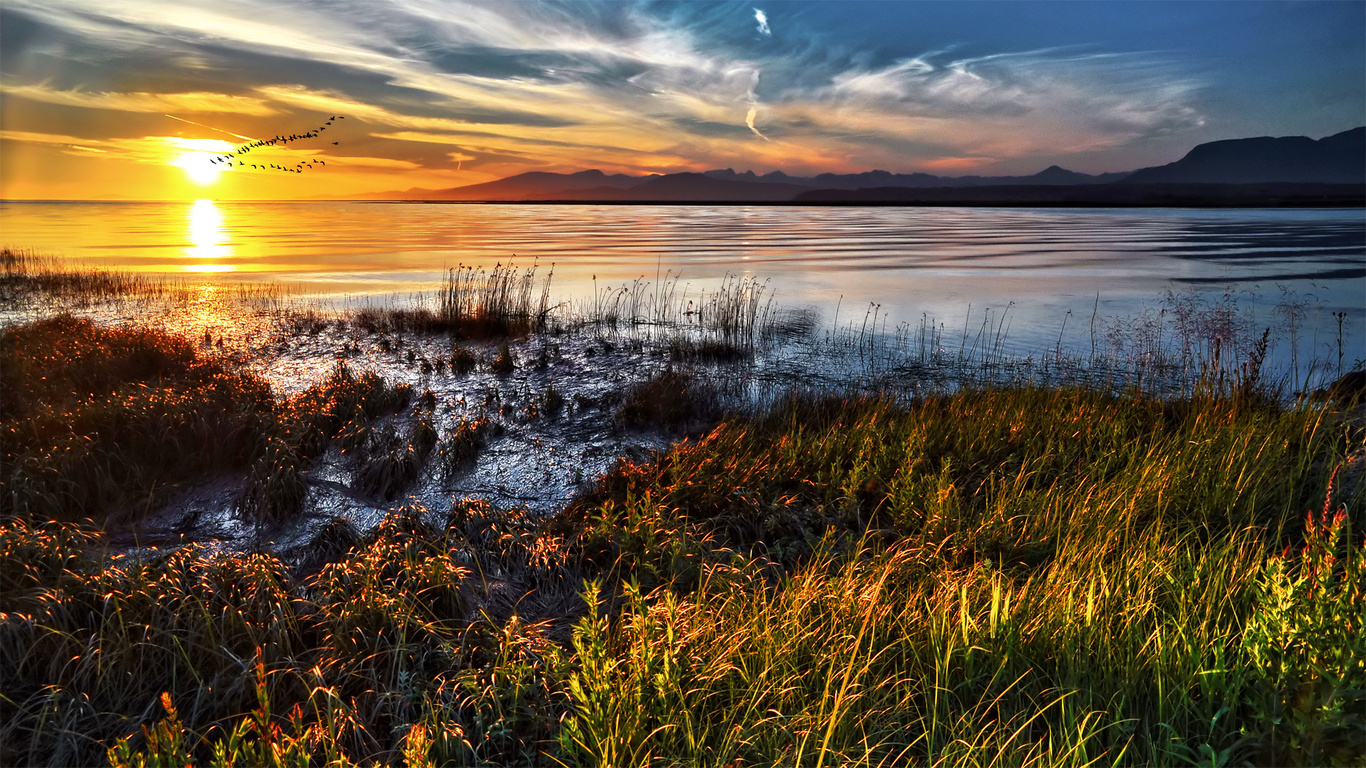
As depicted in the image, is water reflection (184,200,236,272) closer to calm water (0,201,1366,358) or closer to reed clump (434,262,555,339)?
calm water (0,201,1366,358)

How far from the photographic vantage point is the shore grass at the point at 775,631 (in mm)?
3080

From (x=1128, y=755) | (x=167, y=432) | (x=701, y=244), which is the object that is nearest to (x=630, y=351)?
(x=167, y=432)

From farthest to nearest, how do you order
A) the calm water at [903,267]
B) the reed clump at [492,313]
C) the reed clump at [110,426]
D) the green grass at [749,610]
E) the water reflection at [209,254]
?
the water reflection at [209,254]
the calm water at [903,267]
the reed clump at [492,313]
the reed clump at [110,426]
the green grass at [749,610]

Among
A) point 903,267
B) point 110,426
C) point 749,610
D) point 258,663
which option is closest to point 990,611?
point 749,610

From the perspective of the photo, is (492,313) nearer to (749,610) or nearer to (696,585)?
(696,585)

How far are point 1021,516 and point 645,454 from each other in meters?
4.40

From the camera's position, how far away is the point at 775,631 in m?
3.71

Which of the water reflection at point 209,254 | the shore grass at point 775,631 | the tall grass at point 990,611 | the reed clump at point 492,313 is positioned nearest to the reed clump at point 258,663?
the shore grass at point 775,631

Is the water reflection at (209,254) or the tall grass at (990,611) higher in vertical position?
the water reflection at (209,254)

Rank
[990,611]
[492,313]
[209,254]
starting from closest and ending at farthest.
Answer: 1. [990,611]
2. [492,313]
3. [209,254]

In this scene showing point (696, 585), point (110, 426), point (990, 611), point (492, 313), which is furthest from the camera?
point (492, 313)

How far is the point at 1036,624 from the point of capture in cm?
369

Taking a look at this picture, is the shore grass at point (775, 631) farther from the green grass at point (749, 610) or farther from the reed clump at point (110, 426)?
the reed clump at point (110, 426)

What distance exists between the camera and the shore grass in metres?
3.08
